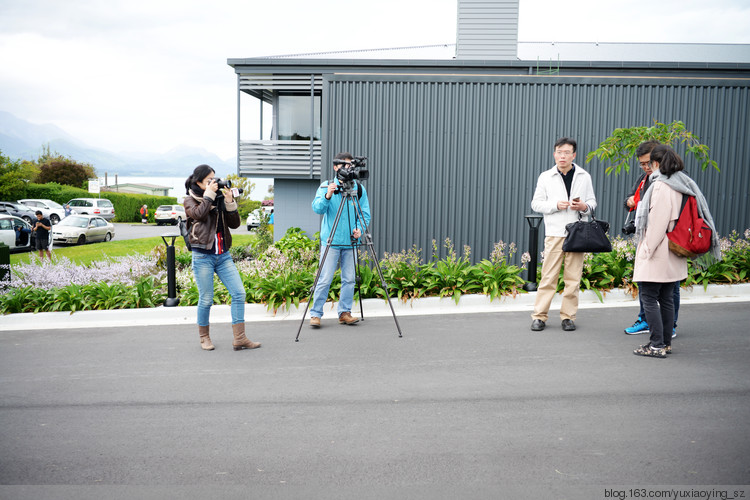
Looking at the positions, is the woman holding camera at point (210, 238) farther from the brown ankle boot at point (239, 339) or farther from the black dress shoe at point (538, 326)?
the black dress shoe at point (538, 326)

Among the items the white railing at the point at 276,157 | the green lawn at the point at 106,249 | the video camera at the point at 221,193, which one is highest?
the white railing at the point at 276,157

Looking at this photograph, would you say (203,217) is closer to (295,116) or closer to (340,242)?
(340,242)

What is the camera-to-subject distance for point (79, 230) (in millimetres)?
22844

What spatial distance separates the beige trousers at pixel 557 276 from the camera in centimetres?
602

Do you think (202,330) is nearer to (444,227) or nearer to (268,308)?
(268,308)

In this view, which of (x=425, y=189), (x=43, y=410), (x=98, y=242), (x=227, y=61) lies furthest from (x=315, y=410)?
(x=98, y=242)

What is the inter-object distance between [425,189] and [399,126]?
1.12m

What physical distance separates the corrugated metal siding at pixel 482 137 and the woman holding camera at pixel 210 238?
384 cm

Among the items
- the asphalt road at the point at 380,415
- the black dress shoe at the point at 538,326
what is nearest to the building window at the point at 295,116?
the asphalt road at the point at 380,415

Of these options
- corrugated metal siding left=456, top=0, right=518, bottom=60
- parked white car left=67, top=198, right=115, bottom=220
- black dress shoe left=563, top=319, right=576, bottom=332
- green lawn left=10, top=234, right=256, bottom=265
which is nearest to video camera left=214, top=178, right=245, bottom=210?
black dress shoe left=563, top=319, right=576, bottom=332

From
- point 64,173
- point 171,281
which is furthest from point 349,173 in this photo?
point 64,173

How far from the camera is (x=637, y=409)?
3965 millimetres

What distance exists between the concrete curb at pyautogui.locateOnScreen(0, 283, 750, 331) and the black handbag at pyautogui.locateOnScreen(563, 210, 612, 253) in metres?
1.68

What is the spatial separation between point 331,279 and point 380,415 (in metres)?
2.67
